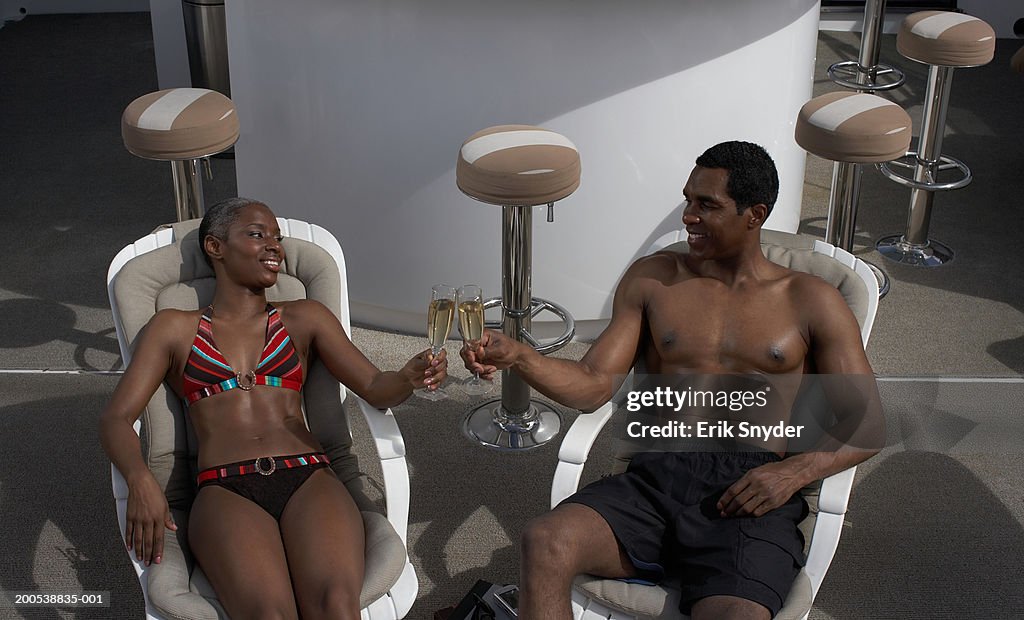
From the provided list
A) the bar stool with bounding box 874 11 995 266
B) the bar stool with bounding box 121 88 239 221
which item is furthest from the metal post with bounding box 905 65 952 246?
the bar stool with bounding box 121 88 239 221

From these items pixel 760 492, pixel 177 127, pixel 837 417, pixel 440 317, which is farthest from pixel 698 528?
pixel 177 127

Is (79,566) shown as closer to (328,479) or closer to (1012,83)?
(328,479)

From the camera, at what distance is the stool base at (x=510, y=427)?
3377mm

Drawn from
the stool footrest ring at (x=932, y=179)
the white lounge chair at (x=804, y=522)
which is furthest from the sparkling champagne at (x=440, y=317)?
the stool footrest ring at (x=932, y=179)

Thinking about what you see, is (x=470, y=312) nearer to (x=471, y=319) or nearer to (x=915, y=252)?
(x=471, y=319)

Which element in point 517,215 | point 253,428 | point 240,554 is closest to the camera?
point 240,554

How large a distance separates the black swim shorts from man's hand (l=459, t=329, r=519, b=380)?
0.32 m

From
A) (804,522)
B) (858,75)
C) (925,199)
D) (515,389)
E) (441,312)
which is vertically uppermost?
(441,312)

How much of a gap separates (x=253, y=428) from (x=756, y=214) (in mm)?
1211

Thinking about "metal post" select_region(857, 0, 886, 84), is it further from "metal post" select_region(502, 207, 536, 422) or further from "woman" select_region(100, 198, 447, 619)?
"woman" select_region(100, 198, 447, 619)

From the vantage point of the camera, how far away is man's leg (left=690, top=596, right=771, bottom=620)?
2.15 m

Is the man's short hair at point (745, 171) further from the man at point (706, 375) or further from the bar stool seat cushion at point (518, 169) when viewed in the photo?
the bar stool seat cushion at point (518, 169)

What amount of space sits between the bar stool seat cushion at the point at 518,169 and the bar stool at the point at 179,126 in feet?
2.58

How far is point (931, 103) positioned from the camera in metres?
4.45
